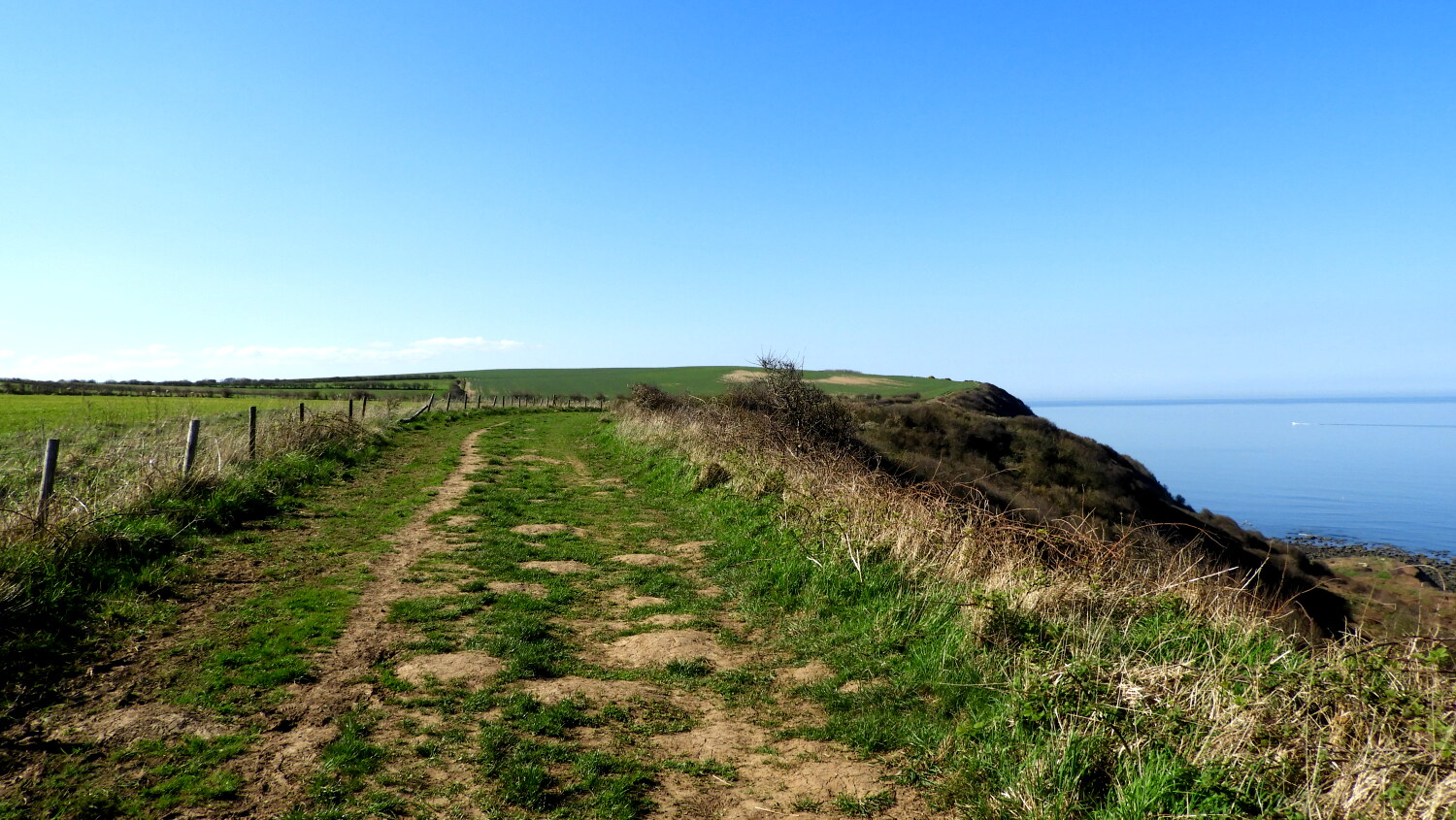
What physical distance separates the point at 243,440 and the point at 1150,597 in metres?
15.7

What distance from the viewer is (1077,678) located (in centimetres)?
408

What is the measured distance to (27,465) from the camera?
11.0 metres

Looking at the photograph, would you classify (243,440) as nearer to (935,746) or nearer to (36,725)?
(36,725)

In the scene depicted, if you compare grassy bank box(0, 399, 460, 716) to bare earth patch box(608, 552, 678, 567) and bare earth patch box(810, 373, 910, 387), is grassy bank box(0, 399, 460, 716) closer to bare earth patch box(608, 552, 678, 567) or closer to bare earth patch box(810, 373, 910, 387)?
bare earth patch box(608, 552, 678, 567)

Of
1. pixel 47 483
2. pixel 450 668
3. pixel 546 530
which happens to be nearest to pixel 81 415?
pixel 47 483

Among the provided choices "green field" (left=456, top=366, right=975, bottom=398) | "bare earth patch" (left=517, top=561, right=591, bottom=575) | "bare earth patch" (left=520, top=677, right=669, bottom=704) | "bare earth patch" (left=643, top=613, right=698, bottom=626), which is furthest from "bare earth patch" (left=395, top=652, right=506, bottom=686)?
"green field" (left=456, top=366, right=975, bottom=398)

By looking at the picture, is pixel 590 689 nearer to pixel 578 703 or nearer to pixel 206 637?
pixel 578 703

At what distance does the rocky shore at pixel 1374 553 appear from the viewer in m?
27.0

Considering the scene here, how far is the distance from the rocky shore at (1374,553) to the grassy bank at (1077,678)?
27.9 m

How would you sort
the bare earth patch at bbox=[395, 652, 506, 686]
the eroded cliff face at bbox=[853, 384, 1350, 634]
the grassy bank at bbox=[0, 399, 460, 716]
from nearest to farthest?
the bare earth patch at bbox=[395, 652, 506, 686], the grassy bank at bbox=[0, 399, 460, 716], the eroded cliff face at bbox=[853, 384, 1350, 634]

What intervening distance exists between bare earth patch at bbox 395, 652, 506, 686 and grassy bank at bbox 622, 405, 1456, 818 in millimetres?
2600

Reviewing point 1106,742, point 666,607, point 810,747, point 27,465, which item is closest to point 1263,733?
point 1106,742

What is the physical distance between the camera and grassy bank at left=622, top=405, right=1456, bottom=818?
10.5ft

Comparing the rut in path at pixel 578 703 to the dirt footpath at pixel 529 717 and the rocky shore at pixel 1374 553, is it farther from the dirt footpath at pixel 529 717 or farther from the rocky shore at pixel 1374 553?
the rocky shore at pixel 1374 553
